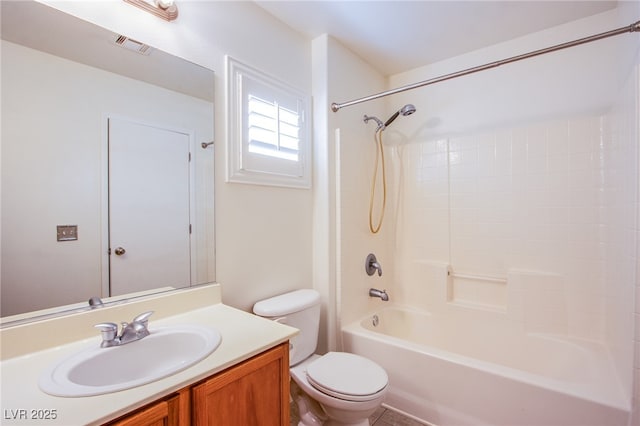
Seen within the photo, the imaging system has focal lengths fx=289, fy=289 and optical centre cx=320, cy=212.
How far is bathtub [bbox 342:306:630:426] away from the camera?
1308mm

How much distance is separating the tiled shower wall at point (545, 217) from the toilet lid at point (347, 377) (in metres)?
1.08

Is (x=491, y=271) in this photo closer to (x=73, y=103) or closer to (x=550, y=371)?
(x=550, y=371)

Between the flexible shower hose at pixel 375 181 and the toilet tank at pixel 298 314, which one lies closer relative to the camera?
the toilet tank at pixel 298 314

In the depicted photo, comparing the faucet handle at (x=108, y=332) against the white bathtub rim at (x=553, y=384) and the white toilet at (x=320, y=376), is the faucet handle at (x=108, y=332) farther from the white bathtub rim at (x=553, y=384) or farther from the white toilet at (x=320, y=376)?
the white bathtub rim at (x=553, y=384)

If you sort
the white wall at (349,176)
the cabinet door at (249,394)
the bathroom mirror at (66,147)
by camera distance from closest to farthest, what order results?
the cabinet door at (249,394), the bathroom mirror at (66,147), the white wall at (349,176)

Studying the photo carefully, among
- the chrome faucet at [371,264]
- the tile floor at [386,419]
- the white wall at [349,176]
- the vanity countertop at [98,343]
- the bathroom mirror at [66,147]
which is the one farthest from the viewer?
the chrome faucet at [371,264]

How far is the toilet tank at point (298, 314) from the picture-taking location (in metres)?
1.56

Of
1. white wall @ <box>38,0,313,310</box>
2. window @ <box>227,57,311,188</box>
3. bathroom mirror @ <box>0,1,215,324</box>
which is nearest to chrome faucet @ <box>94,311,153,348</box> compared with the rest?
bathroom mirror @ <box>0,1,215,324</box>

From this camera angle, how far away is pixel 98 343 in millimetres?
1021

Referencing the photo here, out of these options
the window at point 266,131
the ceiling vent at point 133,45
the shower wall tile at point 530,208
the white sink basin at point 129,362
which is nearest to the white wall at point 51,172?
the ceiling vent at point 133,45

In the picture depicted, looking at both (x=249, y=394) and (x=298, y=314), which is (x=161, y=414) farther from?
(x=298, y=314)

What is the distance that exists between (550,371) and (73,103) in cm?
284

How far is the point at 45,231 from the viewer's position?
1.01 m

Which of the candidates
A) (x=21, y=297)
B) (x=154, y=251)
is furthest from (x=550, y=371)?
(x=21, y=297)
